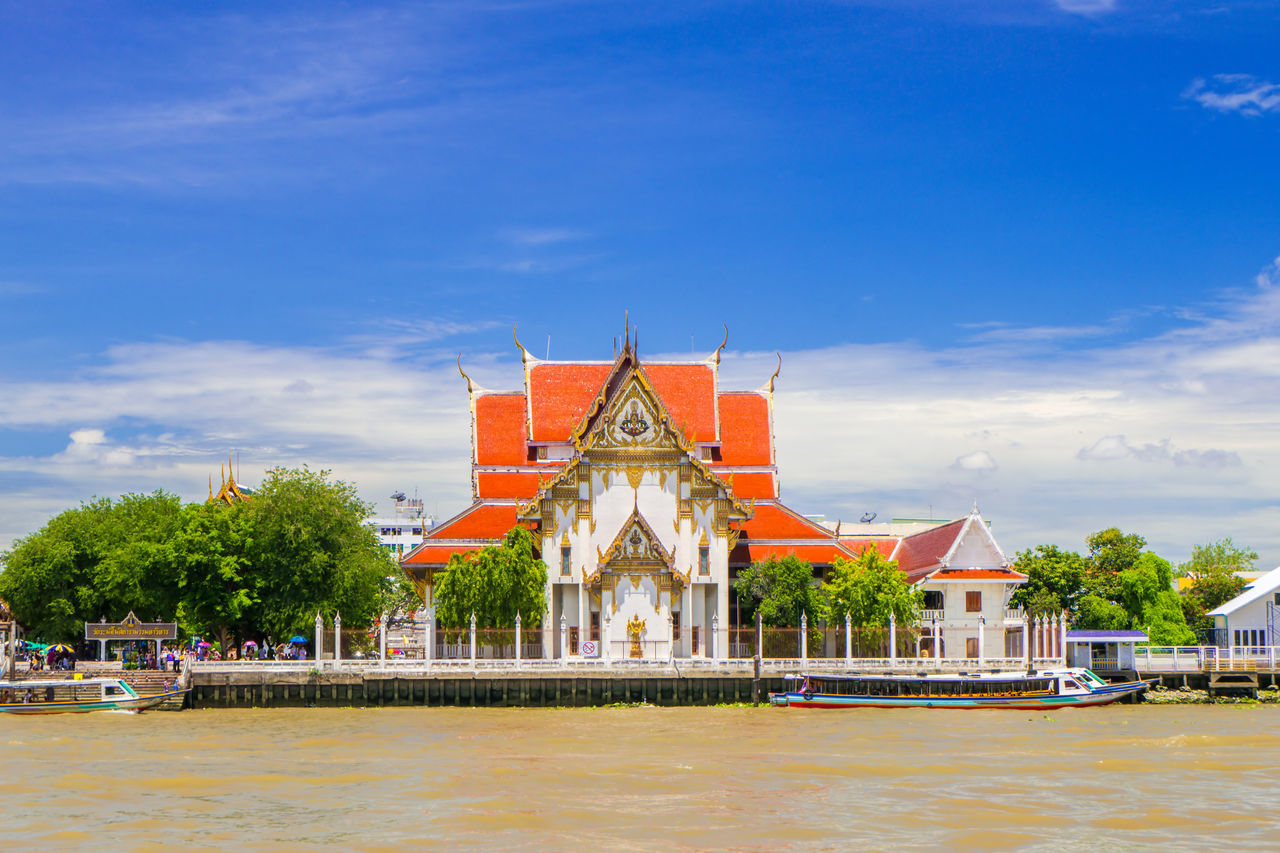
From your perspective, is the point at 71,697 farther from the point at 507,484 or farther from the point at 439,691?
the point at 507,484

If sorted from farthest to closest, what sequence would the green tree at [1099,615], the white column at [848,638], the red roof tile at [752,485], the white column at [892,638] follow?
the green tree at [1099,615] < the red roof tile at [752,485] < the white column at [892,638] < the white column at [848,638]

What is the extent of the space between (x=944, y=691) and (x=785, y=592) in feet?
24.3

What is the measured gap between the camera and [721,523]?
51719 mm

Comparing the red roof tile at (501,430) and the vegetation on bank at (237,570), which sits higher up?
the red roof tile at (501,430)

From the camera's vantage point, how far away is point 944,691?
146ft

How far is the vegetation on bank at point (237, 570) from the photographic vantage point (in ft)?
164

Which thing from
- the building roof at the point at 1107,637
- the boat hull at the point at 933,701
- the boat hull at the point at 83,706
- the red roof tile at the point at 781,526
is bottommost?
the boat hull at the point at 933,701

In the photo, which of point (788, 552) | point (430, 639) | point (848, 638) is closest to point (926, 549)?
point (788, 552)

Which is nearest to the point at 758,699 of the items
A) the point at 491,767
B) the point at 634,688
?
the point at 634,688

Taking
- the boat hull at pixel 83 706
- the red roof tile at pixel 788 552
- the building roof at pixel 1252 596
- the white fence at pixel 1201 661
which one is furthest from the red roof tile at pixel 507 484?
the building roof at pixel 1252 596

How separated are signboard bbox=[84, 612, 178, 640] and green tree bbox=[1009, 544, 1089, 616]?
1404 inches

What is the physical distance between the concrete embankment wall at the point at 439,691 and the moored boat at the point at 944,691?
316 cm

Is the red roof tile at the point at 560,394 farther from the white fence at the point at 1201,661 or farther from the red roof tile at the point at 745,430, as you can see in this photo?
the white fence at the point at 1201,661

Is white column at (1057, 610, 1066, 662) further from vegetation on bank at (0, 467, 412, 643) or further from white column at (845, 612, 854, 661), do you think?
vegetation on bank at (0, 467, 412, 643)
